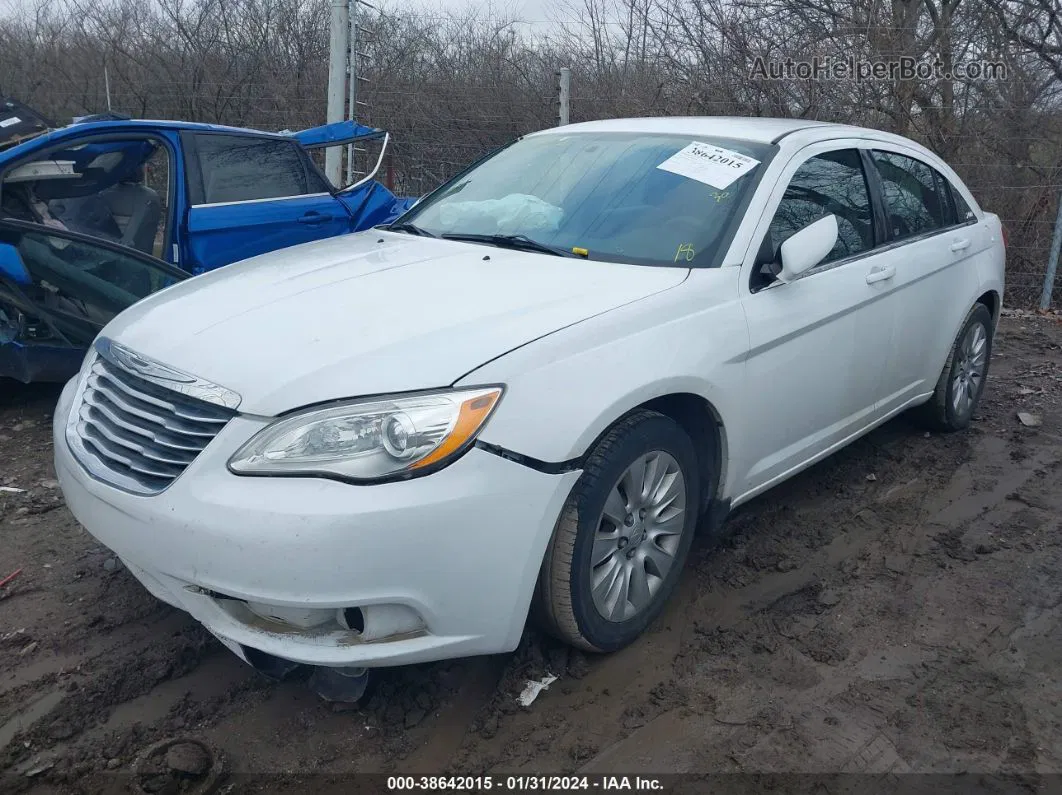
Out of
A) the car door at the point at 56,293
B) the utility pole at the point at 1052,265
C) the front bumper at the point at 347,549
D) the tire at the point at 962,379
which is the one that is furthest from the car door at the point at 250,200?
the utility pole at the point at 1052,265

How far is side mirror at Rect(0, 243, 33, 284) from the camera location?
4.48m

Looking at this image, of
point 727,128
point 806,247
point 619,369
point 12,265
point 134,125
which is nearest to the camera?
point 619,369

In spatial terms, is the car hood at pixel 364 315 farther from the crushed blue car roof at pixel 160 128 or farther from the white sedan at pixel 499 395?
the crushed blue car roof at pixel 160 128

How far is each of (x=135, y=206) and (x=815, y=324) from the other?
4.02m

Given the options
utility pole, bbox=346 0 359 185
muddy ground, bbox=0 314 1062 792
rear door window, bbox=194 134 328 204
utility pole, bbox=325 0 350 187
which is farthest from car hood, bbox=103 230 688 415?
utility pole, bbox=346 0 359 185

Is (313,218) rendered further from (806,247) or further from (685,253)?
(806,247)

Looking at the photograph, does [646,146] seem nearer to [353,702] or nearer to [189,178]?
[353,702]

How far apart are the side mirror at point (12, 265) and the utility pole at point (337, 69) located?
459 cm

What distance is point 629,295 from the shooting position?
9.78 ft

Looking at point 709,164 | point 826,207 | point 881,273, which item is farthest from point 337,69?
point 881,273

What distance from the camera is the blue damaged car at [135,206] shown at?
466cm

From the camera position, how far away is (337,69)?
8.99 metres

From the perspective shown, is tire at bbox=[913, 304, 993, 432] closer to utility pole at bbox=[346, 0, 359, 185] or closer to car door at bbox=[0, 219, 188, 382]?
car door at bbox=[0, 219, 188, 382]

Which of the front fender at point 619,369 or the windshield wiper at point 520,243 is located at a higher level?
the windshield wiper at point 520,243
